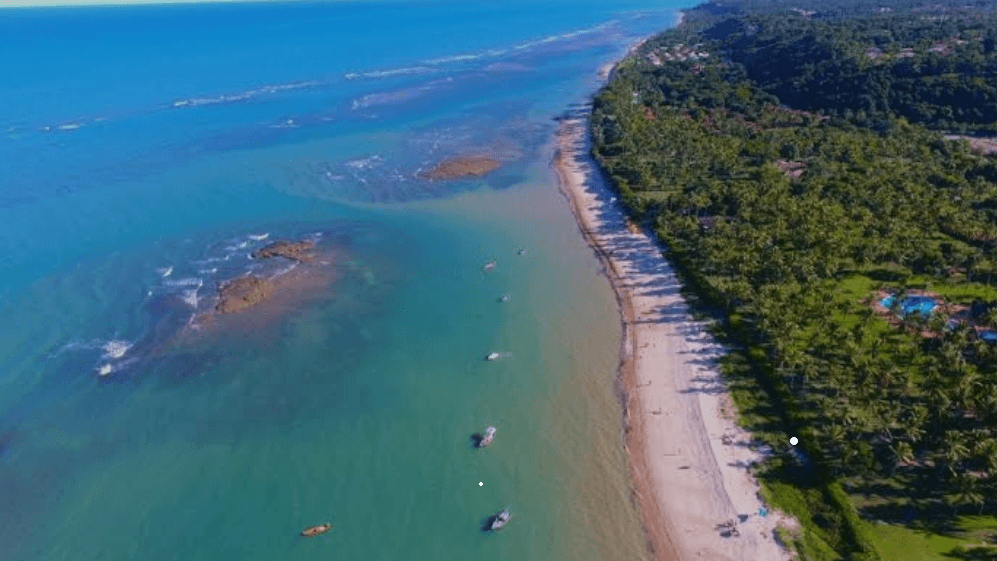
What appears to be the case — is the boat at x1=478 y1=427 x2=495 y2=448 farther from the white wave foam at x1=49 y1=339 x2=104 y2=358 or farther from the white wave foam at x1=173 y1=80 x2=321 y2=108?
the white wave foam at x1=173 y1=80 x2=321 y2=108

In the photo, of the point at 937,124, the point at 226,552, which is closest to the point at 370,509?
the point at 226,552

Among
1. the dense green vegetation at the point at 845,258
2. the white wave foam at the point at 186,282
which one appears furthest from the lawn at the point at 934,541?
the white wave foam at the point at 186,282

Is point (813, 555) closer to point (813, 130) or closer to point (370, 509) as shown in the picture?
point (370, 509)

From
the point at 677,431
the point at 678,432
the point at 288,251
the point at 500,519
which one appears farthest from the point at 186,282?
the point at 678,432

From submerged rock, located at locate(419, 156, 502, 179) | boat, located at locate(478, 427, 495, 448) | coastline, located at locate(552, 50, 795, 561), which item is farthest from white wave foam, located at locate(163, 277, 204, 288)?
coastline, located at locate(552, 50, 795, 561)

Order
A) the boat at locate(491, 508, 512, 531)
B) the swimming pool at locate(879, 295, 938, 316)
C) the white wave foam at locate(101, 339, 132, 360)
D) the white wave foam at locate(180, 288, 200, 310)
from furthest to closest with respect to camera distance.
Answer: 1. the white wave foam at locate(180, 288, 200, 310)
2. the white wave foam at locate(101, 339, 132, 360)
3. the swimming pool at locate(879, 295, 938, 316)
4. the boat at locate(491, 508, 512, 531)

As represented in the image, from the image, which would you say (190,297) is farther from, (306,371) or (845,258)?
(845,258)

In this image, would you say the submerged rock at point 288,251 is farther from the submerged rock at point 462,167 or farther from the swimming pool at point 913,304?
the swimming pool at point 913,304
